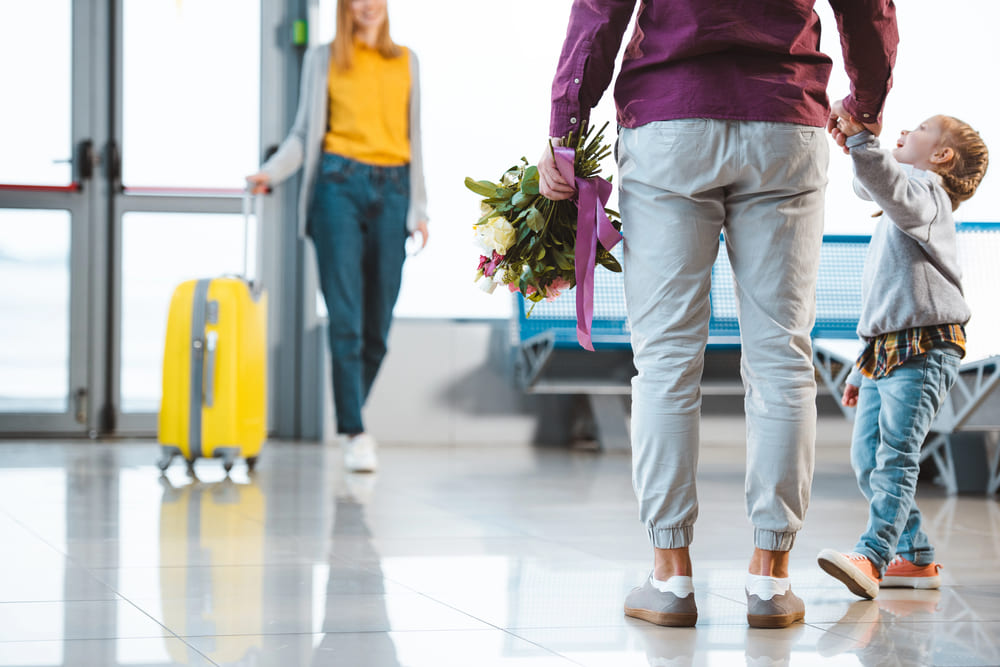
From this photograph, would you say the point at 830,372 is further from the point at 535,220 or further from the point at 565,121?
the point at 565,121

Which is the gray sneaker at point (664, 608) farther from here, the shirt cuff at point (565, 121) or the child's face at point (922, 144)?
the child's face at point (922, 144)

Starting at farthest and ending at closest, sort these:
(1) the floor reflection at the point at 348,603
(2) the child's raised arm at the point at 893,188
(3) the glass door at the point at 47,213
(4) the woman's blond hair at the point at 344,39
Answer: (3) the glass door at the point at 47,213 < (4) the woman's blond hair at the point at 344,39 < (2) the child's raised arm at the point at 893,188 < (1) the floor reflection at the point at 348,603

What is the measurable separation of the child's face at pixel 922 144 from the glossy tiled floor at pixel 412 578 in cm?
85

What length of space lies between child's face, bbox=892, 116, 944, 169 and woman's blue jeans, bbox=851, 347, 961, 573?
397 mm

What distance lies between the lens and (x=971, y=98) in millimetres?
6176

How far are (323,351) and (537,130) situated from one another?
5.29 ft

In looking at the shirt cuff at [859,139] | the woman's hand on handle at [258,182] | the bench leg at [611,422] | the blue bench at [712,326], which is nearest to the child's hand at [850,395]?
the shirt cuff at [859,139]

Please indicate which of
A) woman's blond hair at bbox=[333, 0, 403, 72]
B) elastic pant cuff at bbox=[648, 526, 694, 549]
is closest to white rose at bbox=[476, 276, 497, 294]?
elastic pant cuff at bbox=[648, 526, 694, 549]

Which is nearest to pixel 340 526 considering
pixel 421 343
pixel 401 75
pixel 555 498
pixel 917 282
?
pixel 555 498

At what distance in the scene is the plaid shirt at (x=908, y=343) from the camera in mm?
2322

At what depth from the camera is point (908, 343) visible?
2332 millimetres

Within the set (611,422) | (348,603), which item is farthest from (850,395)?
(611,422)

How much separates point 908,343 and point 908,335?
0.06ft

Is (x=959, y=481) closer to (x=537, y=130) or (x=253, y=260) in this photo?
(x=537, y=130)
